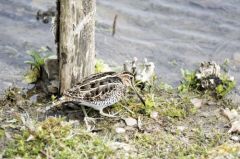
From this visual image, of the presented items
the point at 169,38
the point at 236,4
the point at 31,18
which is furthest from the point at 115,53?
the point at 236,4

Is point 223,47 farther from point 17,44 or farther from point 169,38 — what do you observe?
point 17,44

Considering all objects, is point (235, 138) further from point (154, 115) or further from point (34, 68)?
point (34, 68)

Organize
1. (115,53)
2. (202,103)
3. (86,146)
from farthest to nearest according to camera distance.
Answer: (115,53) → (202,103) → (86,146)

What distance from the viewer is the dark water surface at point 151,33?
8320 mm

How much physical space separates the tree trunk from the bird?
260 mm

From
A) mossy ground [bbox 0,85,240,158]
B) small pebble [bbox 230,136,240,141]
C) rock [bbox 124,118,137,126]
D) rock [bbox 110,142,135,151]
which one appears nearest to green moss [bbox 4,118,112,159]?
mossy ground [bbox 0,85,240,158]

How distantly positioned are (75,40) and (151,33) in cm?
266

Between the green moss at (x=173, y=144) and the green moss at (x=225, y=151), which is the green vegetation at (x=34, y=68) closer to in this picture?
the green moss at (x=173, y=144)

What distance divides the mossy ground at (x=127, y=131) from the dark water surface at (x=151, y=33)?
947 millimetres

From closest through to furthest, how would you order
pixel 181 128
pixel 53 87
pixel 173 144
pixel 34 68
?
pixel 173 144 < pixel 181 128 < pixel 53 87 < pixel 34 68

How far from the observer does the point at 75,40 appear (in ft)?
21.6

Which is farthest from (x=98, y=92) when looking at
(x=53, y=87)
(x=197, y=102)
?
(x=197, y=102)

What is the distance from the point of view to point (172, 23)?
30.6 ft

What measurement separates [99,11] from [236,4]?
2341 mm
